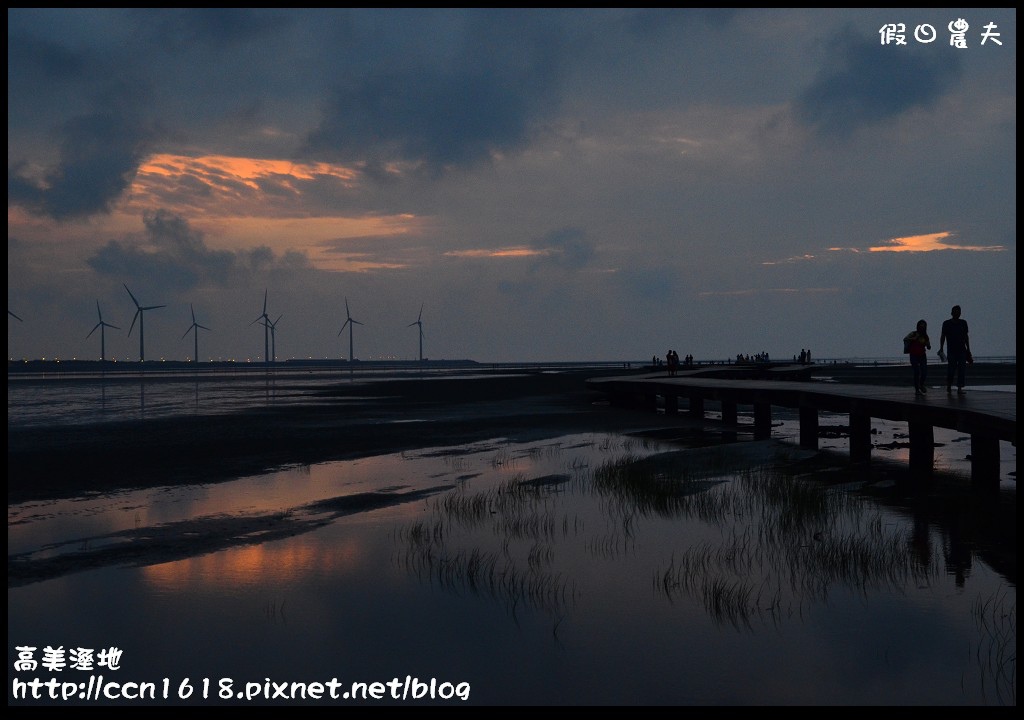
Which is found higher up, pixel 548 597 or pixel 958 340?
pixel 958 340

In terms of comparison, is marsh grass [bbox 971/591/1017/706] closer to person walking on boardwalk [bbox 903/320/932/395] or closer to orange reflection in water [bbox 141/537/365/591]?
orange reflection in water [bbox 141/537/365/591]

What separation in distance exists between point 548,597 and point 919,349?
16096 mm

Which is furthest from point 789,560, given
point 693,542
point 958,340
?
point 958,340

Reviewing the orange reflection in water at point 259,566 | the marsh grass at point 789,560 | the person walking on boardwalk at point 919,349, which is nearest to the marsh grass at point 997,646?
the marsh grass at point 789,560

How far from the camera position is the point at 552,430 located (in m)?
27.7

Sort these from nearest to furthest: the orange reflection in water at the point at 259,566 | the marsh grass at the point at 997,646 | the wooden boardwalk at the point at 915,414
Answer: the marsh grass at the point at 997,646 < the orange reflection in water at the point at 259,566 < the wooden boardwalk at the point at 915,414

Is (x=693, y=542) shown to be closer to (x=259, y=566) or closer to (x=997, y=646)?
(x=997, y=646)

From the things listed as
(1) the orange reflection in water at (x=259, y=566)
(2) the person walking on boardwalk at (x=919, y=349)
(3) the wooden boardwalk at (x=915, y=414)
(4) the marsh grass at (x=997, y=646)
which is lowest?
(4) the marsh grass at (x=997, y=646)

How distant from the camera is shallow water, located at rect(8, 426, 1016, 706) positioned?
22.3 ft

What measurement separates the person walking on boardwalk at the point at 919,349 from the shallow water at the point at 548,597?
7.58 m

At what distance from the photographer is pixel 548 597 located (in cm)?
880

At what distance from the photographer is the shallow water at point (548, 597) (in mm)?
6805

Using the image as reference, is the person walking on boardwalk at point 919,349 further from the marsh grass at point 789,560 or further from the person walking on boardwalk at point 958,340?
the marsh grass at point 789,560
